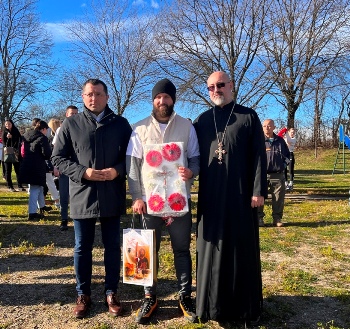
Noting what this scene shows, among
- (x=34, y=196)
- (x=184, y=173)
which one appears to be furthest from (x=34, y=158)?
(x=184, y=173)

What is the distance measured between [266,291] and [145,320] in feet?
4.55

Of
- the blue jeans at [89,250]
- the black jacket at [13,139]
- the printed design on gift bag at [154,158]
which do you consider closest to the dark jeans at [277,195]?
the blue jeans at [89,250]

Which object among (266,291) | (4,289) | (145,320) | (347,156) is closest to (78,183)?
(145,320)

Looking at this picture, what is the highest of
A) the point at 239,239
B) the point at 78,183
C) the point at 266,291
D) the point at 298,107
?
the point at 298,107

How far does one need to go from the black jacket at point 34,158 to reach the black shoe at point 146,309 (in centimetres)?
428

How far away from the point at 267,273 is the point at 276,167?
2.88m

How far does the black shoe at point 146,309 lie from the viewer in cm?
335

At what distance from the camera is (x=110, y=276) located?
3617 millimetres

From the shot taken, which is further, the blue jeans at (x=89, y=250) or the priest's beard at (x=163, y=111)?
the blue jeans at (x=89, y=250)

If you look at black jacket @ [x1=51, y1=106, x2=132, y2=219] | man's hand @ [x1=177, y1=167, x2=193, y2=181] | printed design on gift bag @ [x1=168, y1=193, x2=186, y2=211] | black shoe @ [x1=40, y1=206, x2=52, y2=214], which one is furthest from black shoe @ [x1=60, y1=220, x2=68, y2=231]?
man's hand @ [x1=177, y1=167, x2=193, y2=181]

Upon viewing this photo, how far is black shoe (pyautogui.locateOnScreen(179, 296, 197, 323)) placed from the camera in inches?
132

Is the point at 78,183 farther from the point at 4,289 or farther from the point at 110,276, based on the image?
the point at 4,289

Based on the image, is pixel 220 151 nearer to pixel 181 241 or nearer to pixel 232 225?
pixel 232 225

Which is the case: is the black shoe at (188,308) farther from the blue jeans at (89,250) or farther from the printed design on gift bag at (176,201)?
the printed design on gift bag at (176,201)
